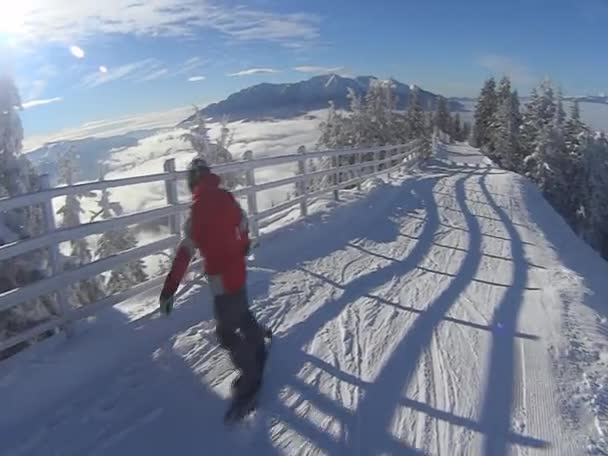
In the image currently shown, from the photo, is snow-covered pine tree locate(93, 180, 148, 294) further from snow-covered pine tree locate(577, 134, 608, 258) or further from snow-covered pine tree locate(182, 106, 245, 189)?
snow-covered pine tree locate(577, 134, 608, 258)

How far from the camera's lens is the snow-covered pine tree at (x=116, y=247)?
18266mm

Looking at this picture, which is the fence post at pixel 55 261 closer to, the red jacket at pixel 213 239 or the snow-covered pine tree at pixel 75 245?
the snow-covered pine tree at pixel 75 245

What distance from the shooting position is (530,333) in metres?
5.20

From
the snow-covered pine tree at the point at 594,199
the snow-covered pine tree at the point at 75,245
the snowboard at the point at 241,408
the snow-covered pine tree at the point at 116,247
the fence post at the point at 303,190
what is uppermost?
the fence post at the point at 303,190

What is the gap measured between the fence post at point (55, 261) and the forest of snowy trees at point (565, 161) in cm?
4240

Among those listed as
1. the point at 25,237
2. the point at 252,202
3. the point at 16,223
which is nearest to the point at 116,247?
the point at 16,223

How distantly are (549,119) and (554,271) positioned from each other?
47196 mm

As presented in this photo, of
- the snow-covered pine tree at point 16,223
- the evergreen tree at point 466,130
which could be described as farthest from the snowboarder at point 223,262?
the evergreen tree at point 466,130

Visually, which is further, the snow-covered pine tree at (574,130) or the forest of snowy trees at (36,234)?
the snow-covered pine tree at (574,130)

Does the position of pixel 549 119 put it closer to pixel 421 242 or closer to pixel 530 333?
pixel 421 242

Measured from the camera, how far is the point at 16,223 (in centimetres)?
1242

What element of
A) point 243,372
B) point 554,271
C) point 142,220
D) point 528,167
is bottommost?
point 528,167

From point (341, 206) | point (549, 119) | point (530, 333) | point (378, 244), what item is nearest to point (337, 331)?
point (530, 333)

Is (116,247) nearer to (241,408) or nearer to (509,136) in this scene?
(241,408)
